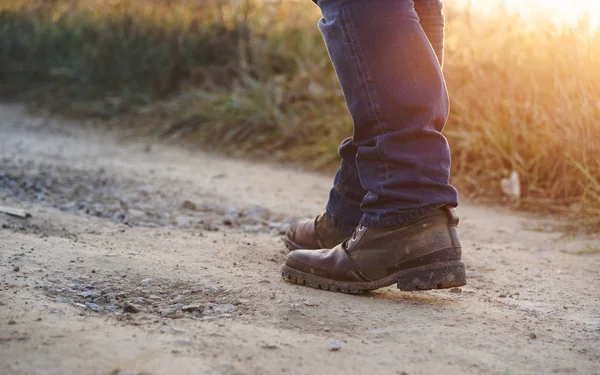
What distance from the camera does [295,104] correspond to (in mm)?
4832

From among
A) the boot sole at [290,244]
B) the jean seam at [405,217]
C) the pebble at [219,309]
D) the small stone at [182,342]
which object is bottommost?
the boot sole at [290,244]

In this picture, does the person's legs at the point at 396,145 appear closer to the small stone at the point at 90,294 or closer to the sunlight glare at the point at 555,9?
the small stone at the point at 90,294

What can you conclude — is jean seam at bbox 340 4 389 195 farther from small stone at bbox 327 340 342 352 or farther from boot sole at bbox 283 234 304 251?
boot sole at bbox 283 234 304 251

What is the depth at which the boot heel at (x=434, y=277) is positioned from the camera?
1.74 meters

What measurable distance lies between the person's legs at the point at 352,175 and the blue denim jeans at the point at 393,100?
0.31 metres

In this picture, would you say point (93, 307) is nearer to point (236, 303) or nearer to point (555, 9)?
point (236, 303)

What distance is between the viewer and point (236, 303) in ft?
5.57

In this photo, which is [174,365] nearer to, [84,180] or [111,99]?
[84,180]

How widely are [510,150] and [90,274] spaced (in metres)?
2.45

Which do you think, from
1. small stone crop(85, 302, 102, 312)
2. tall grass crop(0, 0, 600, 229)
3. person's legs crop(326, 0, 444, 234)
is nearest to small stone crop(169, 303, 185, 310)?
small stone crop(85, 302, 102, 312)

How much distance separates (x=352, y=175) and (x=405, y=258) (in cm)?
40

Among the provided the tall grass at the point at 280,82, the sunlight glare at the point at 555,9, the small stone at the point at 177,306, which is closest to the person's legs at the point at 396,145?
the small stone at the point at 177,306

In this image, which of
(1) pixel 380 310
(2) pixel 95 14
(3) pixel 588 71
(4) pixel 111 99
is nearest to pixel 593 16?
(3) pixel 588 71

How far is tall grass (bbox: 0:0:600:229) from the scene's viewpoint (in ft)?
11.1
